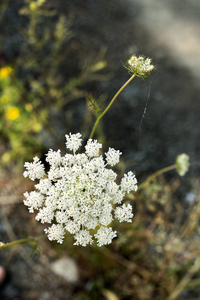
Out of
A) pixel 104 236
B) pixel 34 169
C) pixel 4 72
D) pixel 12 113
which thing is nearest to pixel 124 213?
pixel 104 236

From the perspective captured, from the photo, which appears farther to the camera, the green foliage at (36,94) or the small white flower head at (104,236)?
the green foliage at (36,94)

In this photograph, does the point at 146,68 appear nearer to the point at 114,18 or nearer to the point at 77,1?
the point at 114,18

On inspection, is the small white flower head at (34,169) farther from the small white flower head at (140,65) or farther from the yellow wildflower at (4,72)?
the yellow wildflower at (4,72)

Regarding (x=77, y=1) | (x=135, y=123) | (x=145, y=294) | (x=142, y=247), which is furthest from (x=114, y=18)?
(x=145, y=294)

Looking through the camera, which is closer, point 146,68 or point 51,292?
point 146,68

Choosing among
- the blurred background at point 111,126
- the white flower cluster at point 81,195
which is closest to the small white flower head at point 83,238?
the white flower cluster at point 81,195

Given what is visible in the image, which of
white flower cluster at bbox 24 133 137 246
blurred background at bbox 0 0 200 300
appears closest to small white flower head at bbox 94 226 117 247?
white flower cluster at bbox 24 133 137 246

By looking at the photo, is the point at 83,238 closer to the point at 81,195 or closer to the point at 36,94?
the point at 81,195

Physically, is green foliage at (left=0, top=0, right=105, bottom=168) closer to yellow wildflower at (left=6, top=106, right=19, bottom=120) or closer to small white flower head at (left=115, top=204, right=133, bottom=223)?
yellow wildflower at (left=6, top=106, right=19, bottom=120)
